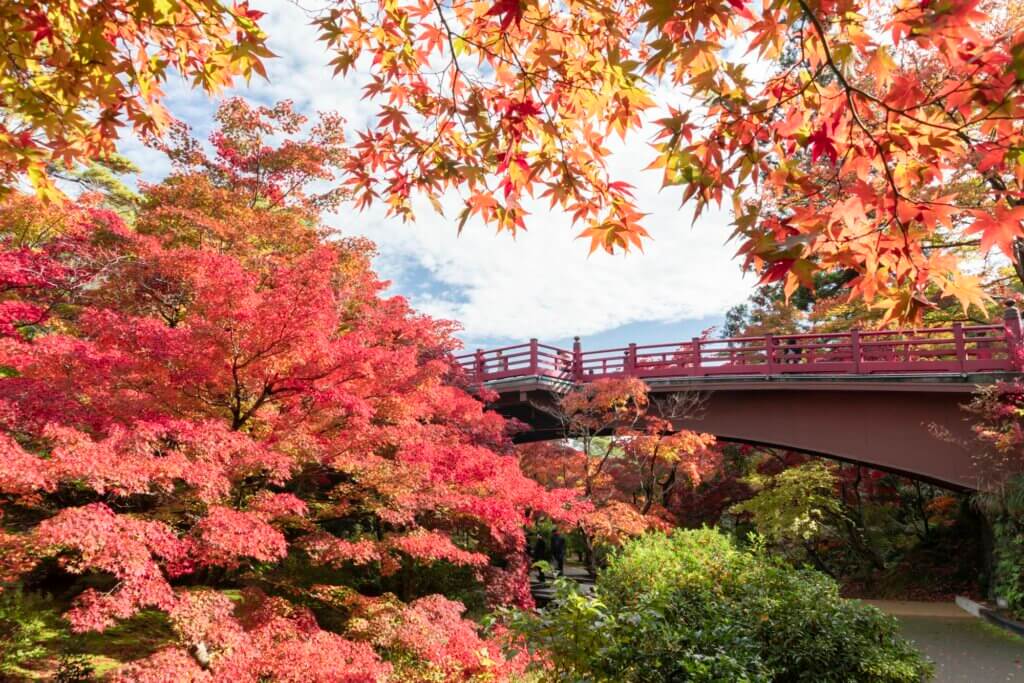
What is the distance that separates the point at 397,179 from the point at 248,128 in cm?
1243

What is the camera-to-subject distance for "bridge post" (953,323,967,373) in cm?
1133

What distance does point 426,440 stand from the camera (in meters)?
8.33

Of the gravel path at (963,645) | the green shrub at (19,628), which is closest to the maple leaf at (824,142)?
the gravel path at (963,645)

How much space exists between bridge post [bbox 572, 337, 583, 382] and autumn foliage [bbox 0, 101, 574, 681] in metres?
6.32

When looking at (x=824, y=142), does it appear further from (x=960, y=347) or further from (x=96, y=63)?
(x=960, y=347)

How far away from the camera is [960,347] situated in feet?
37.4

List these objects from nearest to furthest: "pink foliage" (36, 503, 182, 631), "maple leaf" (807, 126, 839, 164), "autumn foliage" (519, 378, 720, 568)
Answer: "maple leaf" (807, 126, 839, 164) < "pink foliage" (36, 503, 182, 631) < "autumn foliage" (519, 378, 720, 568)

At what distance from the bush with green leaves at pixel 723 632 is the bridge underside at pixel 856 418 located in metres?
7.42

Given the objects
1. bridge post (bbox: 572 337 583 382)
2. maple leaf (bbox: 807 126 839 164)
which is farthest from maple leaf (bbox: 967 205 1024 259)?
bridge post (bbox: 572 337 583 382)

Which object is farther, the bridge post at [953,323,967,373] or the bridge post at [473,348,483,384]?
the bridge post at [473,348,483,384]

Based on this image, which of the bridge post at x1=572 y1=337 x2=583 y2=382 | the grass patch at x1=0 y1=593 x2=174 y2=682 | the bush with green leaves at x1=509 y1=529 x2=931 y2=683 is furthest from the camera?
the bridge post at x1=572 y1=337 x2=583 y2=382

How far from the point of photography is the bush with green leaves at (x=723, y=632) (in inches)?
148

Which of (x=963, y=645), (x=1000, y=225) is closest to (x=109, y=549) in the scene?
(x=1000, y=225)

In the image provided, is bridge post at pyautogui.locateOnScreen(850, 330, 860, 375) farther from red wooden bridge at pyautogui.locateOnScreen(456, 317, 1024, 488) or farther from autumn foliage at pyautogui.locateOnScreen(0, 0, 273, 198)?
autumn foliage at pyautogui.locateOnScreen(0, 0, 273, 198)
